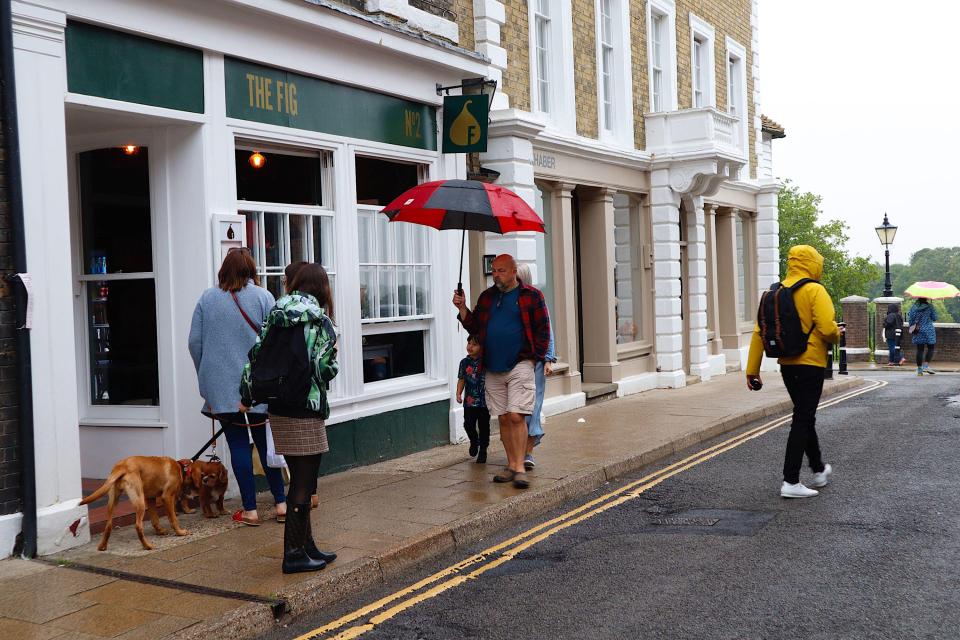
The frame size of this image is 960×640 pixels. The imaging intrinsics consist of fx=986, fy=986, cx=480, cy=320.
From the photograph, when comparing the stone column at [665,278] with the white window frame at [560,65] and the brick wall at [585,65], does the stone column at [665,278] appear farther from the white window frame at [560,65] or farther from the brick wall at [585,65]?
the white window frame at [560,65]

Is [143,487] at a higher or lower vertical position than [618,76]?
→ lower

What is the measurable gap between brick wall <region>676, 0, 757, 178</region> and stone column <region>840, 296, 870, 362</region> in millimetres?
7490

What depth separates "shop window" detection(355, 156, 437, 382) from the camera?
9852mm

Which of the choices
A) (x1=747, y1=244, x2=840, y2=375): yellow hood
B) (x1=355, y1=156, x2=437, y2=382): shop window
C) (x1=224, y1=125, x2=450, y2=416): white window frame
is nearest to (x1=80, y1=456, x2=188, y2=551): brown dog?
(x1=224, y1=125, x2=450, y2=416): white window frame

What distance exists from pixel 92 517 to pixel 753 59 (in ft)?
64.5

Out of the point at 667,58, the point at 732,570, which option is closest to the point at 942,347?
the point at 667,58

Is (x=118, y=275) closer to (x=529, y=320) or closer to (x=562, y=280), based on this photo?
(x=529, y=320)

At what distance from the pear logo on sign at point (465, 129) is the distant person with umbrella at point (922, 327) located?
47.3ft

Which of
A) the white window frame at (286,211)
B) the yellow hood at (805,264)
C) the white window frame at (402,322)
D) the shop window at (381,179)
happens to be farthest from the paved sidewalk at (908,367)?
the white window frame at (286,211)

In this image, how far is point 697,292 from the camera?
18.7m

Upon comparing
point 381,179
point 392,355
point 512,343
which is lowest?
point 392,355

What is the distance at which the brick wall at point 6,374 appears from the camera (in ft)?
20.1

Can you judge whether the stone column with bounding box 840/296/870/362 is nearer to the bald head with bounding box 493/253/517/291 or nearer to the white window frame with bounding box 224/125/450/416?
the white window frame with bounding box 224/125/450/416

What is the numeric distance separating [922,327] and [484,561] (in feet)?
59.2
